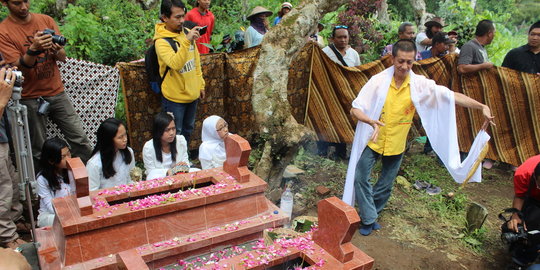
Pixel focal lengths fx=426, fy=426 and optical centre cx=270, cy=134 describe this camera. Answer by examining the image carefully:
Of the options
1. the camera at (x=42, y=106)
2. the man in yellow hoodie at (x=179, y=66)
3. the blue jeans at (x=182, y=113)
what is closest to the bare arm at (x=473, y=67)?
the man in yellow hoodie at (x=179, y=66)

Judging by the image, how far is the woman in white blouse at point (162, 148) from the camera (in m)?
4.21

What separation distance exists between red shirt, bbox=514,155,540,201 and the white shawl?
0.38 m

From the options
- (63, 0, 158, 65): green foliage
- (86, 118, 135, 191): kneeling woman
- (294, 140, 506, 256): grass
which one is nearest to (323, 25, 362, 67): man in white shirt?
(294, 140, 506, 256): grass

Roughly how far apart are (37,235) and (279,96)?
277 cm

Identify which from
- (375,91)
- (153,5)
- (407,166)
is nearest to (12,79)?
(375,91)

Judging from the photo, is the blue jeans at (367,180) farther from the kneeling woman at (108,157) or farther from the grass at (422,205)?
the kneeling woman at (108,157)

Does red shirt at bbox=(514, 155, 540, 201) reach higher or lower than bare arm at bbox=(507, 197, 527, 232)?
higher

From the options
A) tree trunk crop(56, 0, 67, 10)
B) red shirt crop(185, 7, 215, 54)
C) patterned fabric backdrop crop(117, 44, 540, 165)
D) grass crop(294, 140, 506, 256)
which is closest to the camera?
grass crop(294, 140, 506, 256)

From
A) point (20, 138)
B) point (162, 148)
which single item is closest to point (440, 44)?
point (162, 148)

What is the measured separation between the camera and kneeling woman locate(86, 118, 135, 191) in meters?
3.88

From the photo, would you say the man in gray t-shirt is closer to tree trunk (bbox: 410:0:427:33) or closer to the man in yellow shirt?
the man in yellow shirt

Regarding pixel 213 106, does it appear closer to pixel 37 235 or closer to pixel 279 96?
pixel 279 96

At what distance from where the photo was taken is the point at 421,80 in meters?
4.36

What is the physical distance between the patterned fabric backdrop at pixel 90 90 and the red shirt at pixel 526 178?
4.55m
